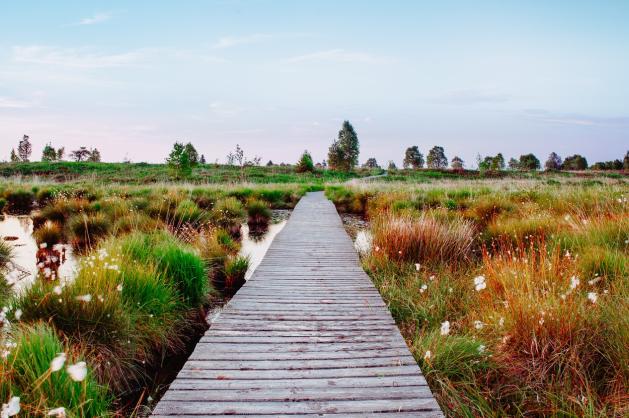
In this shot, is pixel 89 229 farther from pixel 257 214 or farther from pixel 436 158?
pixel 436 158

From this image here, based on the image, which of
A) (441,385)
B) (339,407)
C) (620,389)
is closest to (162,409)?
(339,407)

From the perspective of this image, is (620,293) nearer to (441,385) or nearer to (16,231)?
(441,385)

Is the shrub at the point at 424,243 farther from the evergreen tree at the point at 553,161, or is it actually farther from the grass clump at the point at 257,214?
the evergreen tree at the point at 553,161

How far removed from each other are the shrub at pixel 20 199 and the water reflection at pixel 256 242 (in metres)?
10.9

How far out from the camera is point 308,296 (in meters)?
4.70

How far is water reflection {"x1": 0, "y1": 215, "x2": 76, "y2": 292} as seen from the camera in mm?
6023

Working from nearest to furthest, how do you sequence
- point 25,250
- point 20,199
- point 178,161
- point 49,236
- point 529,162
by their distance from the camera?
point 25,250 < point 49,236 < point 20,199 < point 178,161 < point 529,162

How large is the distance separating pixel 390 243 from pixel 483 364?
340 cm

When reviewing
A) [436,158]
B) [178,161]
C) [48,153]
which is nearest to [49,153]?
[48,153]

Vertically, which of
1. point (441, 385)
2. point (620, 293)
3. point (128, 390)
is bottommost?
point (128, 390)

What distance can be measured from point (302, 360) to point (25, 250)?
8.22 metres

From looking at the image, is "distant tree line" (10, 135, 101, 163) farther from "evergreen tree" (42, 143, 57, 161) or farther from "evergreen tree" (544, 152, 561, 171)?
"evergreen tree" (544, 152, 561, 171)

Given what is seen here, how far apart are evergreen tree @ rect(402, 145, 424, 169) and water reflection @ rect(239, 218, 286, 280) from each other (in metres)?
89.0

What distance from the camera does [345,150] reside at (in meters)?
69.6
